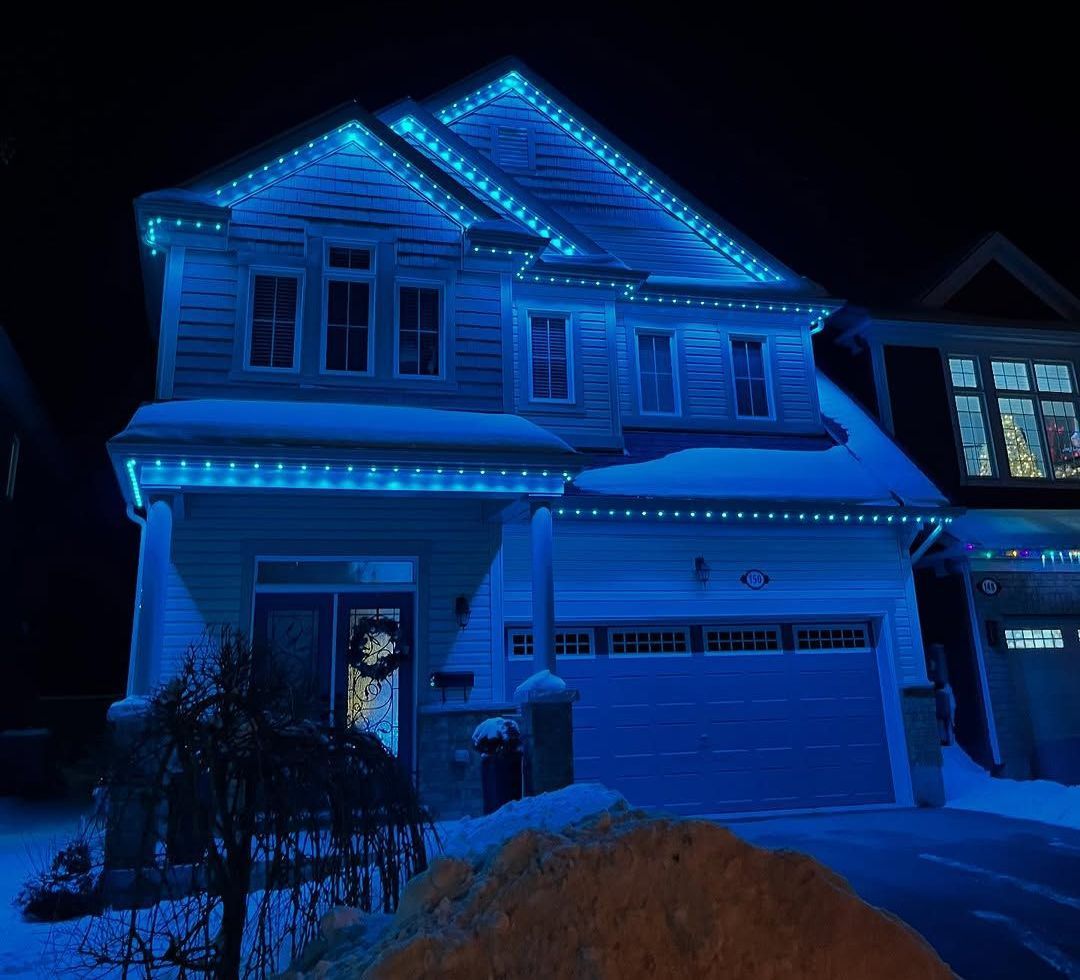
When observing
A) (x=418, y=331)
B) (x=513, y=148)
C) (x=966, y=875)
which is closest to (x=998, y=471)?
(x=966, y=875)

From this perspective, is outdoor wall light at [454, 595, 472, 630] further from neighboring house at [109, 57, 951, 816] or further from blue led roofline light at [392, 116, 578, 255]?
blue led roofline light at [392, 116, 578, 255]

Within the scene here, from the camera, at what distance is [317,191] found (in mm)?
10305

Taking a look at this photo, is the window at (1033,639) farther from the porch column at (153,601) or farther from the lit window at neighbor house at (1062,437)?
the porch column at (153,601)

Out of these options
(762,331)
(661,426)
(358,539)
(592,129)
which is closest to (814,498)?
(661,426)

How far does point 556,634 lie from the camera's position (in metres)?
10.3

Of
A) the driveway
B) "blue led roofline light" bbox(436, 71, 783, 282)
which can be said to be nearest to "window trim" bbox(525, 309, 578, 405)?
"blue led roofline light" bbox(436, 71, 783, 282)

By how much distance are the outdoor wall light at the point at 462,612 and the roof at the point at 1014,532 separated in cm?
716

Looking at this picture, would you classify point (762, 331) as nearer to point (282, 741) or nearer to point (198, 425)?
point (198, 425)

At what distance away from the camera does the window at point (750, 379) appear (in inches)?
496

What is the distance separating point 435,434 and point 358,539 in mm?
1783

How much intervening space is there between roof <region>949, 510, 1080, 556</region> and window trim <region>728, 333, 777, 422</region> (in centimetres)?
308

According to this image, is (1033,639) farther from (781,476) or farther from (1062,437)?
(781,476)

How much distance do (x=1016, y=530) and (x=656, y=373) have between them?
5.76m

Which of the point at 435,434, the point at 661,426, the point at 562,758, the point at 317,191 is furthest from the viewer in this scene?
the point at 661,426
